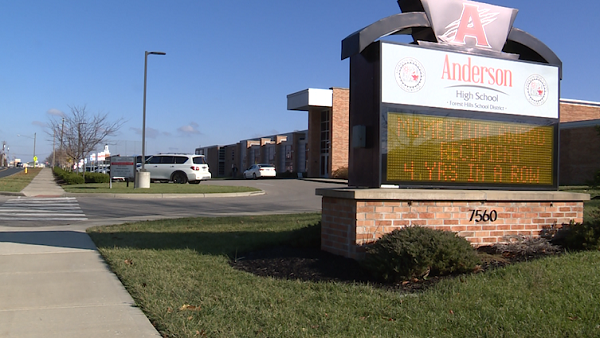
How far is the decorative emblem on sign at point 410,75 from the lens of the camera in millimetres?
7102

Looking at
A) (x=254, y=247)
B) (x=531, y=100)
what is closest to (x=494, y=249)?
(x=531, y=100)

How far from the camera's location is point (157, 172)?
33781 millimetres

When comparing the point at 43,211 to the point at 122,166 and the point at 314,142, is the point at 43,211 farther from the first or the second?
the point at 314,142

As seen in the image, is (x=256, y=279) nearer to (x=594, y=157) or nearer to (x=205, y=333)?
(x=205, y=333)

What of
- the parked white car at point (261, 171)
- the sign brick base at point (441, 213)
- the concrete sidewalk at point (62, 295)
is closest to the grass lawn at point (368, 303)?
the concrete sidewalk at point (62, 295)

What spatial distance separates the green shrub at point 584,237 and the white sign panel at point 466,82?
5.86 ft

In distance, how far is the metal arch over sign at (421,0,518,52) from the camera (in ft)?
24.6

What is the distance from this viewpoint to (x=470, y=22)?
7.72 metres

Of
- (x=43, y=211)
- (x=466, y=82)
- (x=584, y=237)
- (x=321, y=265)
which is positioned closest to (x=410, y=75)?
(x=466, y=82)

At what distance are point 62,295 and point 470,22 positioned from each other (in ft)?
21.0

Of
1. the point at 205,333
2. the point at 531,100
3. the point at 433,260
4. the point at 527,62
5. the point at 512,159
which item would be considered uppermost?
the point at 527,62

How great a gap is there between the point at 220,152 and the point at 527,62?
247 ft

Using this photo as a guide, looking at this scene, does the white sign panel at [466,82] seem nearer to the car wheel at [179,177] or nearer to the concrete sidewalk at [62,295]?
the concrete sidewalk at [62,295]

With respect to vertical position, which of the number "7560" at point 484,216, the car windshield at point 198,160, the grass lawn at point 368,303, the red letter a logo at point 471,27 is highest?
the red letter a logo at point 471,27
